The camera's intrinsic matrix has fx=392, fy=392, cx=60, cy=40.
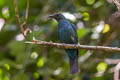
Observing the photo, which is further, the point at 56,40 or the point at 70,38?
the point at 56,40

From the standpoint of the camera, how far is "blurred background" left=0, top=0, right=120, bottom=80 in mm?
6426

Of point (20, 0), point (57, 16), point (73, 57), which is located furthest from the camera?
point (20, 0)

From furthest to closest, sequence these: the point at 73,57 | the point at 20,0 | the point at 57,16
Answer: the point at 20,0 → the point at 57,16 → the point at 73,57

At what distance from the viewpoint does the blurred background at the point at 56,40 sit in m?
6.43

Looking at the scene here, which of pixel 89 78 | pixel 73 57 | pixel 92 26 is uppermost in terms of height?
pixel 92 26

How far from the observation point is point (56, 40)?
7051 millimetres

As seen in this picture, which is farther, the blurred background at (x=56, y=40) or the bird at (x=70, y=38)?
the blurred background at (x=56, y=40)

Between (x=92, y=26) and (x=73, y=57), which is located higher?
(x=92, y=26)

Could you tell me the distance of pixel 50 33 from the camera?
688 centimetres

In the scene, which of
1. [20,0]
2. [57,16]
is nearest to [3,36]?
[20,0]

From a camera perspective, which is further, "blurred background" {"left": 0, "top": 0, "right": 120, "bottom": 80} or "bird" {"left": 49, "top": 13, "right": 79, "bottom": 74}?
"blurred background" {"left": 0, "top": 0, "right": 120, "bottom": 80}

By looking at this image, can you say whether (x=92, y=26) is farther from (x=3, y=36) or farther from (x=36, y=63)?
(x=3, y=36)

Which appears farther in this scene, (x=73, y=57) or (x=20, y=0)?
(x=20, y=0)

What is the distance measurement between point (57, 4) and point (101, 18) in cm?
92
